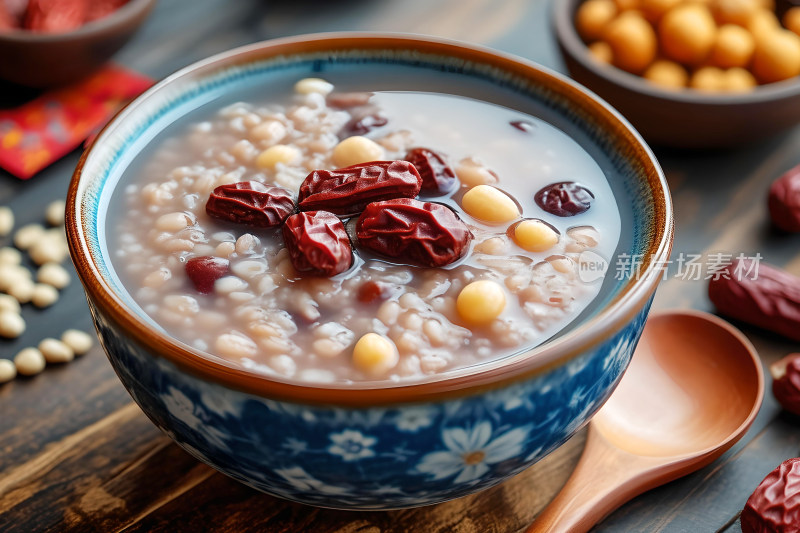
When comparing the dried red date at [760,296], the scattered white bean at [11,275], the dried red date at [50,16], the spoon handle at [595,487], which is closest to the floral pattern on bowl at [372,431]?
the spoon handle at [595,487]

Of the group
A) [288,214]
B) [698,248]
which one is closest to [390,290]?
[288,214]

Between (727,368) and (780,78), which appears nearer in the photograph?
(727,368)

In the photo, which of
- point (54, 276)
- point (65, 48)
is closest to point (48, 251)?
point (54, 276)

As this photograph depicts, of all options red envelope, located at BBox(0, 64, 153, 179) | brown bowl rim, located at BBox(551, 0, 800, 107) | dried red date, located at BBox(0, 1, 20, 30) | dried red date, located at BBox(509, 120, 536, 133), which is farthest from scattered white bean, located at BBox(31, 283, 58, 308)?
brown bowl rim, located at BBox(551, 0, 800, 107)

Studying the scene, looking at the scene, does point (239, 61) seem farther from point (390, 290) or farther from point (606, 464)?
point (606, 464)

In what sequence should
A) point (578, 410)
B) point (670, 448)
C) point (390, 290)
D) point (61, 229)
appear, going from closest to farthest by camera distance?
point (578, 410) < point (390, 290) < point (670, 448) < point (61, 229)
